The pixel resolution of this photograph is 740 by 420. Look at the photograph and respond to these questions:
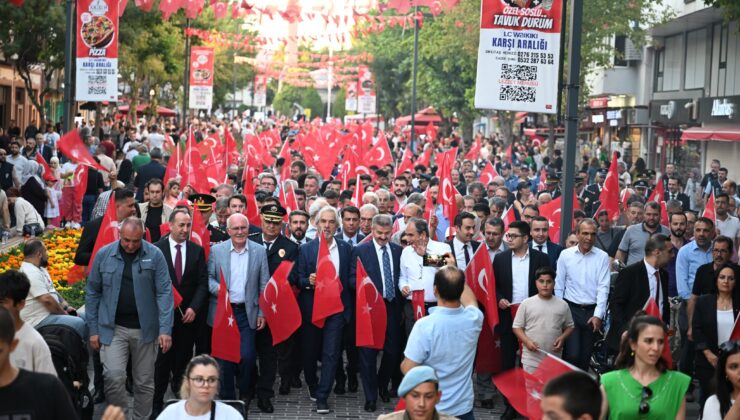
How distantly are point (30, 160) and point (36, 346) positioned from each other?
57.7 ft

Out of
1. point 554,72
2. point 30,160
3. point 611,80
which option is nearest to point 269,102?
point 611,80

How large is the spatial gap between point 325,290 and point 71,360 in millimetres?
3303

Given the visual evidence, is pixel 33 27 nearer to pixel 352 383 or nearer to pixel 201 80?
pixel 201 80

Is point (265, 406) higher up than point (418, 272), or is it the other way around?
point (418, 272)

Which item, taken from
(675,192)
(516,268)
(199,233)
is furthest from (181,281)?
(675,192)

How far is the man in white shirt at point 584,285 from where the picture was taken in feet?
36.4

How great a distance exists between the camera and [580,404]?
15.5 ft

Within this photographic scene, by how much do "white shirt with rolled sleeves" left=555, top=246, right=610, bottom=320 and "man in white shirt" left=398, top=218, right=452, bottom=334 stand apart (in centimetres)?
113

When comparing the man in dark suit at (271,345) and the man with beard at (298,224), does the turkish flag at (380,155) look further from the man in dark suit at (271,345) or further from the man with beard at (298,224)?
the man in dark suit at (271,345)

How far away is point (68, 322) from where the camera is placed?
31.4ft

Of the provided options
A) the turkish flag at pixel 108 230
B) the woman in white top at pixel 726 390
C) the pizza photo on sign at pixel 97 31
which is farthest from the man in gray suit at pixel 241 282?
the pizza photo on sign at pixel 97 31

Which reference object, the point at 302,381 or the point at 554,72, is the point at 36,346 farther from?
the point at 554,72

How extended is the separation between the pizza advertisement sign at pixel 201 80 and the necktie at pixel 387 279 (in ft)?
114

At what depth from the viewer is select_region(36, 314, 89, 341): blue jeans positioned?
369 inches
